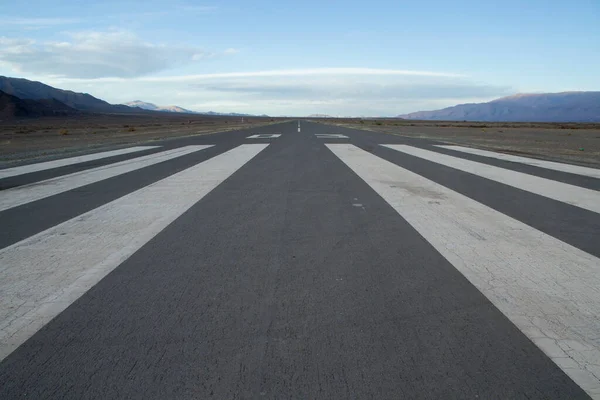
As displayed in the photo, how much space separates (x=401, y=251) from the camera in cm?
344

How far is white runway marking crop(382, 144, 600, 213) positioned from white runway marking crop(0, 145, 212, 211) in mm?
7093

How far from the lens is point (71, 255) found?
3.34 metres

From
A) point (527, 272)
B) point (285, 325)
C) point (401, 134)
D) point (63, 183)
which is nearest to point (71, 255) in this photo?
point (285, 325)

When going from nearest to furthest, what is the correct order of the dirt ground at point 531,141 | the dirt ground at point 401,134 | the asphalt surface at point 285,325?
1. the asphalt surface at point 285,325
2. the dirt ground at point 531,141
3. the dirt ground at point 401,134

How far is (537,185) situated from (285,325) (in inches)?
239

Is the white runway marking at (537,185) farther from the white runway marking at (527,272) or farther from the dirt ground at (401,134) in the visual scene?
the dirt ground at (401,134)

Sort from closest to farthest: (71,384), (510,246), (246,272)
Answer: (71,384) < (246,272) < (510,246)

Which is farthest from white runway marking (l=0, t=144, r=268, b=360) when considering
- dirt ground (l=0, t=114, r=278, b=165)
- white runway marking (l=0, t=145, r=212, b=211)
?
dirt ground (l=0, t=114, r=278, b=165)

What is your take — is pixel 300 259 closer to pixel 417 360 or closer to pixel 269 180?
pixel 417 360

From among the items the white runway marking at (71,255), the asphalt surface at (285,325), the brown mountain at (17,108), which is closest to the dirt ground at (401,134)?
the white runway marking at (71,255)

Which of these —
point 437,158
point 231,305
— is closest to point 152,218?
point 231,305

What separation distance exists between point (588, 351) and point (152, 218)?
13.1 feet

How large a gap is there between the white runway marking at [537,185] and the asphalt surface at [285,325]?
137 cm

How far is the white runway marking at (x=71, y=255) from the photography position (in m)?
2.40
